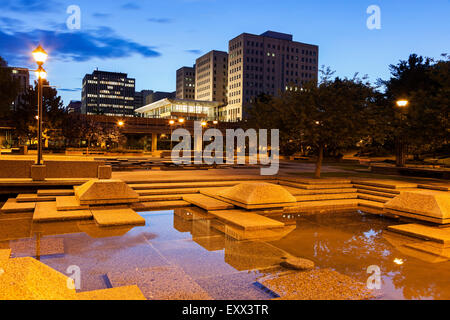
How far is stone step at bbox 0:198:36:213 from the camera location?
33.4 ft

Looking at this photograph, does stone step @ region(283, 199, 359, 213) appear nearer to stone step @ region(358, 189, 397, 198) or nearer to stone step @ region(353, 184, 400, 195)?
stone step @ region(358, 189, 397, 198)

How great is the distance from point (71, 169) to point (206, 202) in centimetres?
643

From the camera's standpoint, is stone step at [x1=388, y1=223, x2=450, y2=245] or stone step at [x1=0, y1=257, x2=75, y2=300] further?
stone step at [x1=388, y1=223, x2=450, y2=245]

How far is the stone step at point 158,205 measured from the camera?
458 inches

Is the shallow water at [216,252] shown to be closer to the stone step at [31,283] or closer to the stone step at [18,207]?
the stone step at [18,207]

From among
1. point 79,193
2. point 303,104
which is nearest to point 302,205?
point 303,104

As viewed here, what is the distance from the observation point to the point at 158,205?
39.4 feet

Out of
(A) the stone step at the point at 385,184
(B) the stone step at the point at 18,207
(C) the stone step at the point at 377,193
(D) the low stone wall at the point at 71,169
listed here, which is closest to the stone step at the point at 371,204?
(C) the stone step at the point at 377,193

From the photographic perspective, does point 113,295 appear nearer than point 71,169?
Yes

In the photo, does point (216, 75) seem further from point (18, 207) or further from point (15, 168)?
point (18, 207)

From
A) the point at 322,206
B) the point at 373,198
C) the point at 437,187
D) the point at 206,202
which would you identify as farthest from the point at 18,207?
the point at 437,187

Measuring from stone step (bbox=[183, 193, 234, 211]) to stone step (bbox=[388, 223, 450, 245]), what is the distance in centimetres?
515

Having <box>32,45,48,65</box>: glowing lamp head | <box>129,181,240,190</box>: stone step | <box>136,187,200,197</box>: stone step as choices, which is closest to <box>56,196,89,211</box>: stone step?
<box>136,187,200,197</box>: stone step
